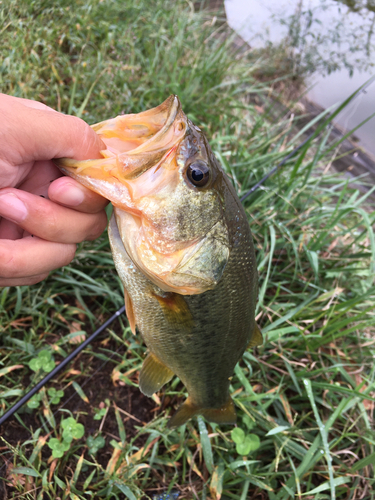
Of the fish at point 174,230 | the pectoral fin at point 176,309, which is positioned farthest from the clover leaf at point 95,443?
the pectoral fin at point 176,309

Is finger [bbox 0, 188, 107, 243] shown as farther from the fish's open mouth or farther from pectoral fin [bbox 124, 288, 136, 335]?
pectoral fin [bbox 124, 288, 136, 335]

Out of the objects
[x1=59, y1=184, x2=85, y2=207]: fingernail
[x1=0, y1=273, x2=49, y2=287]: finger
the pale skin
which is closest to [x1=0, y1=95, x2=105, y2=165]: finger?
the pale skin

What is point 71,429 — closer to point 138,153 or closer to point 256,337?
point 256,337

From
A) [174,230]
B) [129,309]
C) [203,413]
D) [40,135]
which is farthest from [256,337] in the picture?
[40,135]

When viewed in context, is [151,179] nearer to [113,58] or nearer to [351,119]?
[113,58]

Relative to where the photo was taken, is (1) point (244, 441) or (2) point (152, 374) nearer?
(2) point (152, 374)

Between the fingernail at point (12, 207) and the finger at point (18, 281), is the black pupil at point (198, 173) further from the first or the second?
the finger at point (18, 281)

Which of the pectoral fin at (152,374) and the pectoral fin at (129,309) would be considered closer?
the pectoral fin at (129,309)

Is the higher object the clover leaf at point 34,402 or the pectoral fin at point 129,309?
the pectoral fin at point 129,309
